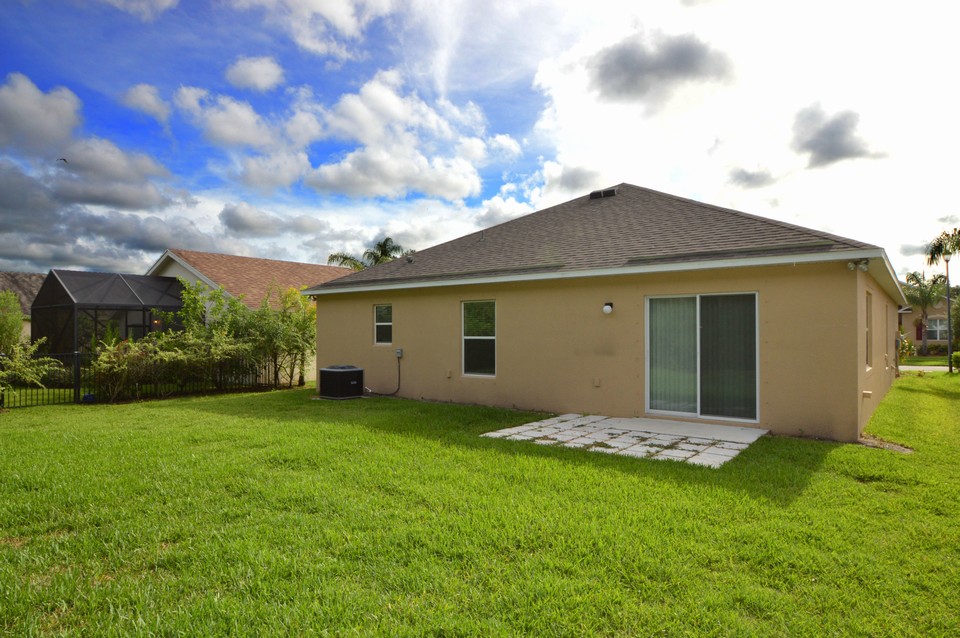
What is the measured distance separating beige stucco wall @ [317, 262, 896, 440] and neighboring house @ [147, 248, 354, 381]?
20.1 feet

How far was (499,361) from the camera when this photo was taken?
10.4 m

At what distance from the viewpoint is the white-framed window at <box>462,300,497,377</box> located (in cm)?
1050

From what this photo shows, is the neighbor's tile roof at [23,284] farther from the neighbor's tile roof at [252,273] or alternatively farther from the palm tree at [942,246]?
the palm tree at [942,246]

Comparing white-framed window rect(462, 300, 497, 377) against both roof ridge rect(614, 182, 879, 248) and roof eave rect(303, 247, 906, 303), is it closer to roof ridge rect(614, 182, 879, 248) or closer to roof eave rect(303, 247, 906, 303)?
roof eave rect(303, 247, 906, 303)

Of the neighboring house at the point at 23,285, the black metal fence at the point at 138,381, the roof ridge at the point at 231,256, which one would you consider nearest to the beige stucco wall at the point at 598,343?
the black metal fence at the point at 138,381

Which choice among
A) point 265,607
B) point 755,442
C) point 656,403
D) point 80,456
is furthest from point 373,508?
point 656,403

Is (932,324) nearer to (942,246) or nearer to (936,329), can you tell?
(936,329)

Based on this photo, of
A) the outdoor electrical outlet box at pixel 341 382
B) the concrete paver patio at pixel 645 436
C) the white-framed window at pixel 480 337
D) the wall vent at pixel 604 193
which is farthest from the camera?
the wall vent at pixel 604 193

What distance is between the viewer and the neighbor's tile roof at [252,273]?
1894 centimetres

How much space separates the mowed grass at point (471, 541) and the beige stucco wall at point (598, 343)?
105 centimetres

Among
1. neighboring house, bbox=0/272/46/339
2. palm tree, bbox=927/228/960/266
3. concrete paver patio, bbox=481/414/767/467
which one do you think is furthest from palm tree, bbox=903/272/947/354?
neighboring house, bbox=0/272/46/339

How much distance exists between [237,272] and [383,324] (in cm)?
1117

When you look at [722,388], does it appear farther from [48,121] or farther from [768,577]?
[48,121]

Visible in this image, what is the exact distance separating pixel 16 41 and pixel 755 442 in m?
14.3
